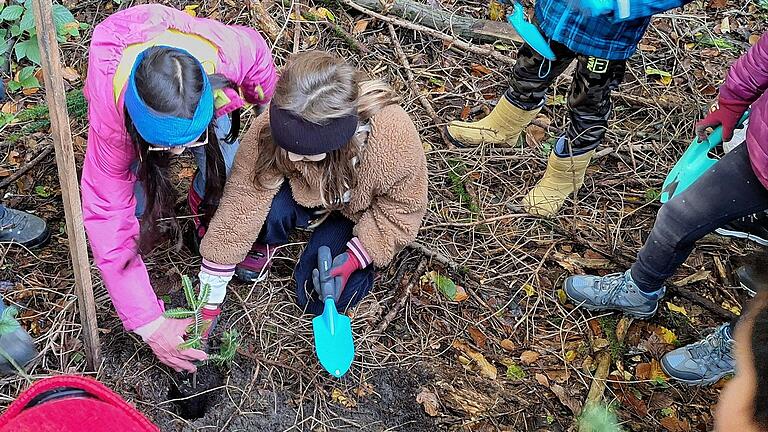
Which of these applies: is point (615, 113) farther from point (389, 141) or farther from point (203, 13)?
point (203, 13)

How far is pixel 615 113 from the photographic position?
2938 millimetres

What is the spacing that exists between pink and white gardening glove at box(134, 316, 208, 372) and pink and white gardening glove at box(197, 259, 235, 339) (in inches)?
4.1

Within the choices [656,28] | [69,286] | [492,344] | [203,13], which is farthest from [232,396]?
[656,28]

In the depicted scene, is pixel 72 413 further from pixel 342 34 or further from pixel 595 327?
pixel 342 34

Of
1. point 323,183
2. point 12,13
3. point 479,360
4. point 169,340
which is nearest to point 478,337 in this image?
point 479,360

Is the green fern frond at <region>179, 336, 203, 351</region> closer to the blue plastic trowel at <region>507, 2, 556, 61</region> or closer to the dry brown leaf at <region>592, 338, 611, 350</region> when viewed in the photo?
the dry brown leaf at <region>592, 338, 611, 350</region>

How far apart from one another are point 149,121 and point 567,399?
1.43 m

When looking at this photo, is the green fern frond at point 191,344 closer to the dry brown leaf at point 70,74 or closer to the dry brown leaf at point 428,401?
the dry brown leaf at point 428,401

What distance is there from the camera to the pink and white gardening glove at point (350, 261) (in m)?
2.13

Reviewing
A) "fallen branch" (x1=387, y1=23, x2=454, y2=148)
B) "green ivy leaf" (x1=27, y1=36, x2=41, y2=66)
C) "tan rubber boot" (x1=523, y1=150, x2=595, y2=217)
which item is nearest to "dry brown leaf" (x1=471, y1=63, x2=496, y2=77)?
"fallen branch" (x1=387, y1=23, x2=454, y2=148)

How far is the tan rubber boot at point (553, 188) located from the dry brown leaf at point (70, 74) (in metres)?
1.81

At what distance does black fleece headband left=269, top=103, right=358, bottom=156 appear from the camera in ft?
5.54

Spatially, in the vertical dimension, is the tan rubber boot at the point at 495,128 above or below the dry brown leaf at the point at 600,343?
above

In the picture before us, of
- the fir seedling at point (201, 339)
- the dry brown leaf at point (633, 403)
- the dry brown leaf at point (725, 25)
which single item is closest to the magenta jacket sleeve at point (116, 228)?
the fir seedling at point (201, 339)
